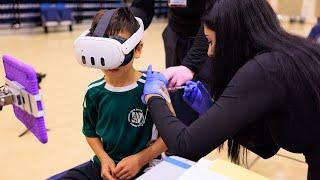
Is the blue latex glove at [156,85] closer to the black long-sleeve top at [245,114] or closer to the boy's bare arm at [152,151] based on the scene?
the black long-sleeve top at [245,114]

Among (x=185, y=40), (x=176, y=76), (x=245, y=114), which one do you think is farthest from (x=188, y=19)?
(x=245, y=114)

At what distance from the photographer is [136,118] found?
1108 millimetres

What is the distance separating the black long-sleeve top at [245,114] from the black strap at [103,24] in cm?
25

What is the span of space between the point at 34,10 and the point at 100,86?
608 cm

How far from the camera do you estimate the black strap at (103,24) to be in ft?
3.12

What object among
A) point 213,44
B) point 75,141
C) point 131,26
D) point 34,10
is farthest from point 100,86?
point 34,10

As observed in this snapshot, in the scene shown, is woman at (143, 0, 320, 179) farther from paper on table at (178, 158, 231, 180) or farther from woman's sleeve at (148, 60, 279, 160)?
paper on table at (178, 158, 231, 180)

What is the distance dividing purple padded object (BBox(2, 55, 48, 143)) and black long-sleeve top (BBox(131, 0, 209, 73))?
0.63m

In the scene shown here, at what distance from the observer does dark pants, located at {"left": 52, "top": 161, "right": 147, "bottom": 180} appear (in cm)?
112

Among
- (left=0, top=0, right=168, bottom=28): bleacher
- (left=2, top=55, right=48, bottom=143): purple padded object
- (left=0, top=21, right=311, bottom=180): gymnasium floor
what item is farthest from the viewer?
(left=0, top=0, right=168, bottom=28): bleacher

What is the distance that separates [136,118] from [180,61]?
590 millimetres

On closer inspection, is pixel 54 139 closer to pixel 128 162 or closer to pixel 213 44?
pixel 128 162

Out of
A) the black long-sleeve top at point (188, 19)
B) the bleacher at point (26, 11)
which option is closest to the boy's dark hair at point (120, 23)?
the black long-sleeve top at point (188, 19)

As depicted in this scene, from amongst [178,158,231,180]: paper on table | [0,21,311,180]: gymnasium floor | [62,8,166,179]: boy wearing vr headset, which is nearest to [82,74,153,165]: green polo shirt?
[62,8,166,179]: boy wearing vr headset
